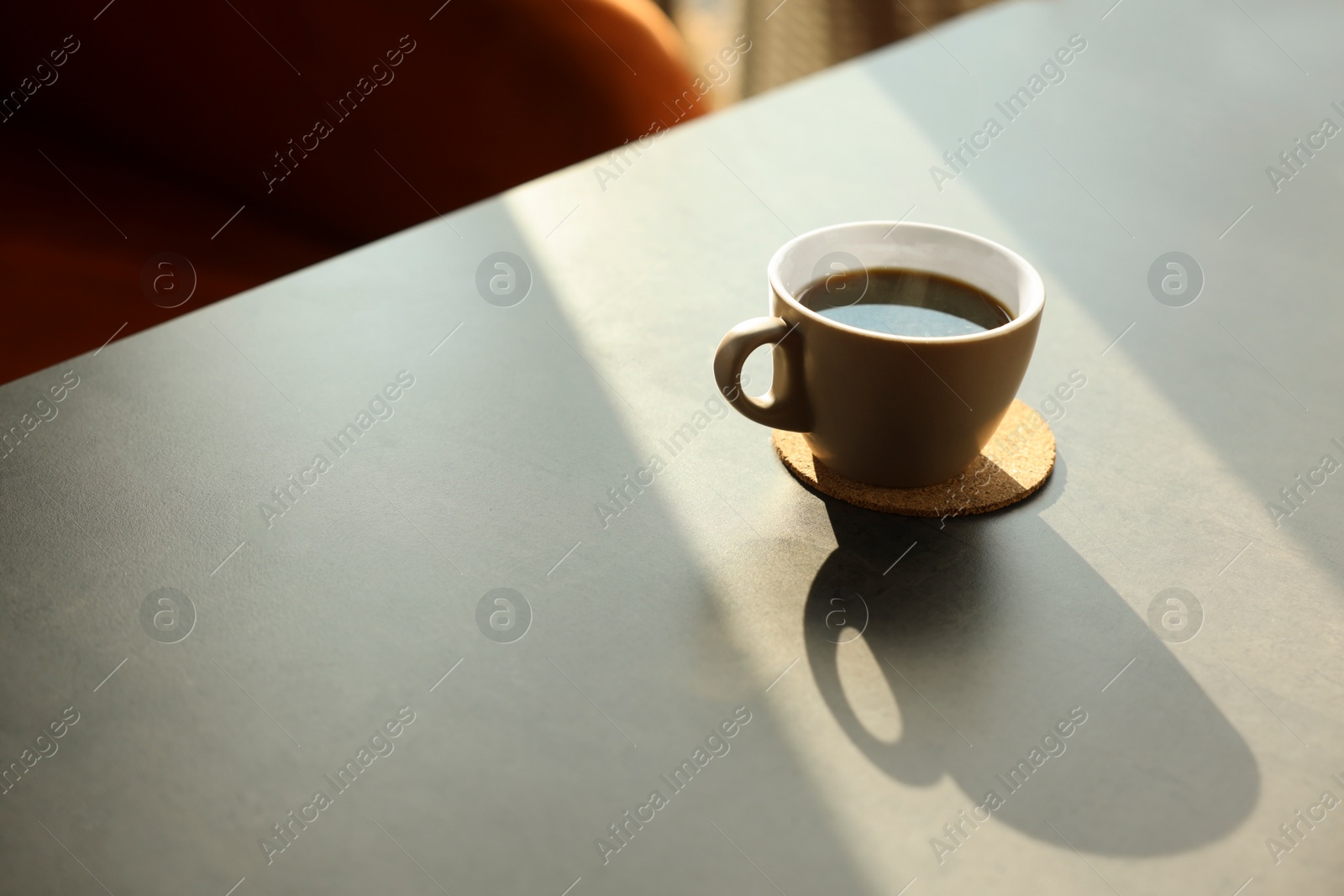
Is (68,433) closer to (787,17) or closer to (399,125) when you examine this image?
(399,125)

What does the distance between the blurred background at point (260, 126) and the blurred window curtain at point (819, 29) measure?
3.50ft

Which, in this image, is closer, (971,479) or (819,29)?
(971,479)

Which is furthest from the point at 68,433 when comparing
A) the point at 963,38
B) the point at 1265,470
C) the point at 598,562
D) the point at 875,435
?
the point at 963,38

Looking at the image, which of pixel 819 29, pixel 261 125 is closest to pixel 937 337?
pixel 261 125

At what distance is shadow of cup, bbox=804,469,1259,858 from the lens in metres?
0.43

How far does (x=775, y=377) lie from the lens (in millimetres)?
582

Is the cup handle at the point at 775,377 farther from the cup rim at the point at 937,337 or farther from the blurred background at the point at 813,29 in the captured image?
the blurred background at the point at 813,29

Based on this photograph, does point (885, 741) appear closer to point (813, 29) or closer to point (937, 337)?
point (937, 337)

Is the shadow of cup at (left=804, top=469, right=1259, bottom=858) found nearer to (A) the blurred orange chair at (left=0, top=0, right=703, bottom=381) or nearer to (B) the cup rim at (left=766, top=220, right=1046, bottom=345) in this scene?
(B) the cup rim at (left=766, top=220, right=1046, bottom=345)

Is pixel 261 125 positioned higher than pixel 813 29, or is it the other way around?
pixel 261 125

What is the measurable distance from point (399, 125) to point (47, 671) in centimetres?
86

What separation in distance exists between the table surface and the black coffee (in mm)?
92

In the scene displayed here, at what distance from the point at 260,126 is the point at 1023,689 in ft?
3.55

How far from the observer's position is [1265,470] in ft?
1.97
